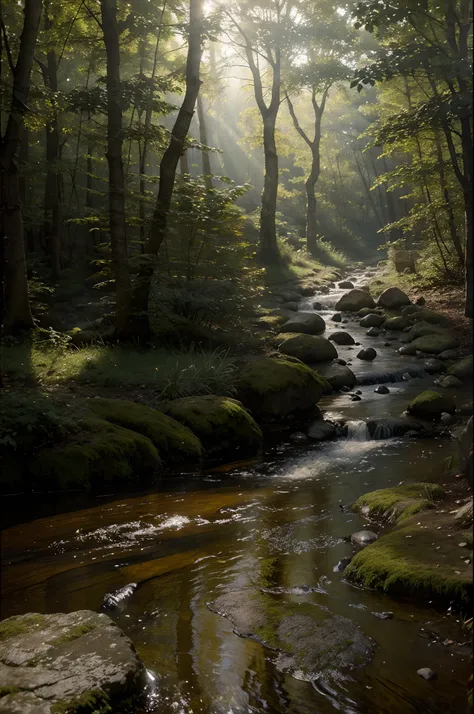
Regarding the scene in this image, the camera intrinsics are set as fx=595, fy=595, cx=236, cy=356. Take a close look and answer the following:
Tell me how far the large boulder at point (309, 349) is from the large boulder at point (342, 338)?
1.67m

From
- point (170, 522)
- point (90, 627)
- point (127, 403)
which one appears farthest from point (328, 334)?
point (90, 627)

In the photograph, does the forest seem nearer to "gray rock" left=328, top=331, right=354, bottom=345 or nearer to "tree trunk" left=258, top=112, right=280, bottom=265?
"gray rock" left=328, top=331, right=354, bottom=345

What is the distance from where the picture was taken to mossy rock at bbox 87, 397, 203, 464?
7.68 meters

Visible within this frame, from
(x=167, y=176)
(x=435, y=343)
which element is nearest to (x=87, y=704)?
(x=167, y=176)

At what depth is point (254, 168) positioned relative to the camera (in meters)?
52.2

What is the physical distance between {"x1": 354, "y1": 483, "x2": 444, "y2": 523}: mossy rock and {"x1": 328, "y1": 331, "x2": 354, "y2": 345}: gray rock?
933 centimetres

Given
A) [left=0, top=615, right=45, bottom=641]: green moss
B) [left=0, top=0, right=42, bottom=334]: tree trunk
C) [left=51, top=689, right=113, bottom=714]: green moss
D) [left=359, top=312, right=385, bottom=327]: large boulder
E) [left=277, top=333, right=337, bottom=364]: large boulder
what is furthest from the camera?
[left=359, top=312, right=385, bottom=327]: large boulder

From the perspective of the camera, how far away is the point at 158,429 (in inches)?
306

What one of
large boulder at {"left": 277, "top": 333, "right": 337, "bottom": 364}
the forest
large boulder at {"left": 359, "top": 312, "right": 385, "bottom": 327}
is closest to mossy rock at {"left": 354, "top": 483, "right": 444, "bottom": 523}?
the forest

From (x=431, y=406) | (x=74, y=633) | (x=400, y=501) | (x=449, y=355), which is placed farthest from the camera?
(x=449, y=355)

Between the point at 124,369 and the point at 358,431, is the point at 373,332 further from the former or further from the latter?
the point at 124,369

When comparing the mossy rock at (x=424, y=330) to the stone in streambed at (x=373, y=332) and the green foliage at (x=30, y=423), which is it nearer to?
the stone in streambed at (x=373, y=332)

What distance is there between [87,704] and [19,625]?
2.96 feet

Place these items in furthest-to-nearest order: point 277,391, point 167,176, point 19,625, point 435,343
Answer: point 435,343 < point 167,176 < point 277,391 < point 19,625
